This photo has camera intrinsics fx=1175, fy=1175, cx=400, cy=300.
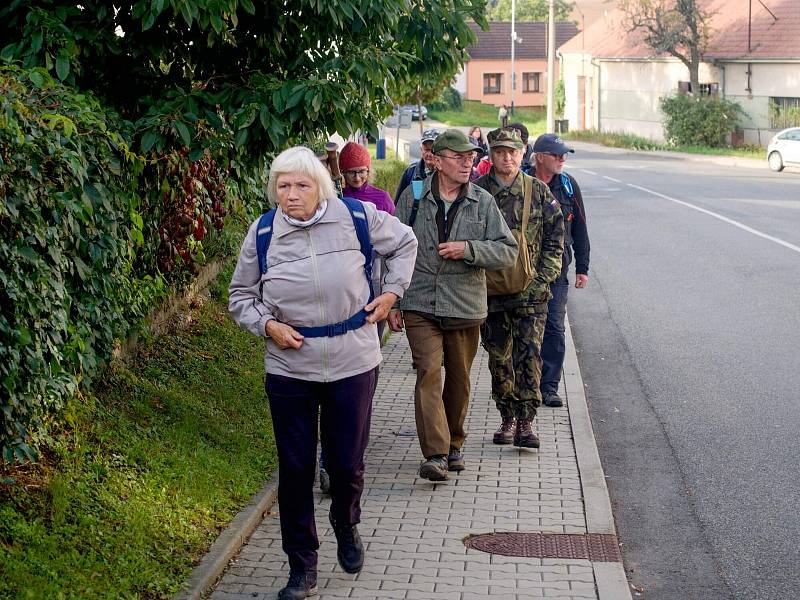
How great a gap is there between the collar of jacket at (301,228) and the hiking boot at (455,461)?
2434 millimetres

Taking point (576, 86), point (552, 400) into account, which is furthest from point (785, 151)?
point (576, 86)

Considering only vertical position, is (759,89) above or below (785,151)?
above

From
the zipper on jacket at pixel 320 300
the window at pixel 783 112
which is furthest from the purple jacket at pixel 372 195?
the window at pixel 783 112

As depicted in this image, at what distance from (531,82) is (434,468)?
9242 centimetres

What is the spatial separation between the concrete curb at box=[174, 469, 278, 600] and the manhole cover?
109cm

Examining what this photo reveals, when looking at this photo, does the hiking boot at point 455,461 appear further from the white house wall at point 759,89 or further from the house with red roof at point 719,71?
the white house wall at point 759,89

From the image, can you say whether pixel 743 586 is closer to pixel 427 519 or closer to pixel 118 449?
pixel 427 519

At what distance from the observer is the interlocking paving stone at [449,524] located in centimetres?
515

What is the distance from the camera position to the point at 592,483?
6.68 m

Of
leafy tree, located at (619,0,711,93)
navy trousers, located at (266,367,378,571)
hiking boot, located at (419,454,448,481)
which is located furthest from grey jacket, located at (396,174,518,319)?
leafy tree, located at (619,0,711,93)

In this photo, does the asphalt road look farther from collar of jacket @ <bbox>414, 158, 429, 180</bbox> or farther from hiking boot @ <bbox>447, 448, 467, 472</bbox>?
collar of jacket @ <bbox>414, 158, 429, 180</bbox>

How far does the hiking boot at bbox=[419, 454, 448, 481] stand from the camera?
6.58 meters

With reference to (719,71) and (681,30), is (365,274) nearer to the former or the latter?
(681,30)

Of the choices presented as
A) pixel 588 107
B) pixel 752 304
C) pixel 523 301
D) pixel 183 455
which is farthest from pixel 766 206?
pixel 588 107
